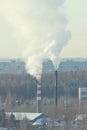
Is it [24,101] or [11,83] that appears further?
[11,83]

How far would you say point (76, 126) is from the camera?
17.6m

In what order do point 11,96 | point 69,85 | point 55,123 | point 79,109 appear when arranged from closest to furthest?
point 55,123, point 79,109, point 11,96, point 69,85

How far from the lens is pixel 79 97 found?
3231cm

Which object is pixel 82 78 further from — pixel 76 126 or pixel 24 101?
pixel 76 126

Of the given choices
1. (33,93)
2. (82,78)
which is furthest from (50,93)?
(82,78)

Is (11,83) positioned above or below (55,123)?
above

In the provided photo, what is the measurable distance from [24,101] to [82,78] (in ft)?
33.3

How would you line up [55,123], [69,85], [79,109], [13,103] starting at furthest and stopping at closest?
[69,85] < [13,103] < [79,109] < [55,123]

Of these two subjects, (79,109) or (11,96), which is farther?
(11,96)

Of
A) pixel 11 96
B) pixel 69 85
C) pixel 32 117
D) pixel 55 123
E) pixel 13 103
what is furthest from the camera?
pixel 69 85

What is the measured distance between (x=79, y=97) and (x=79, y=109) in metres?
8.33

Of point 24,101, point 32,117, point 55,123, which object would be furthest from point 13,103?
point 55,123

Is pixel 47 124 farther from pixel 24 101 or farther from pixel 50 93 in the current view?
pixel 50 93

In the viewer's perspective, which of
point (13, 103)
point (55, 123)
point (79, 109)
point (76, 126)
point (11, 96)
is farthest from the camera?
point (11, 96)
